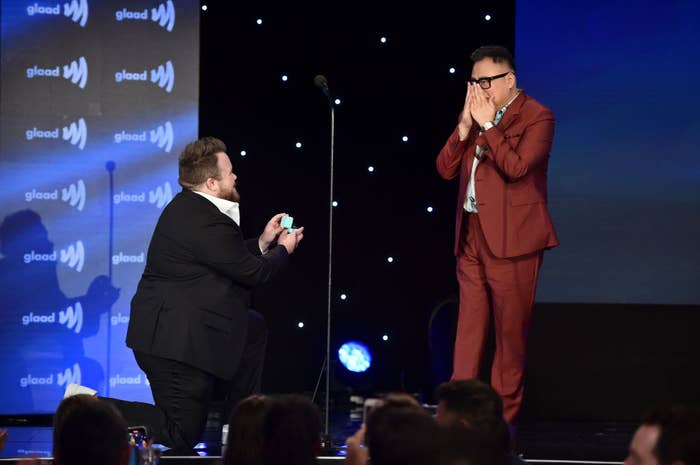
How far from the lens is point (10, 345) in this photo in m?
6.23

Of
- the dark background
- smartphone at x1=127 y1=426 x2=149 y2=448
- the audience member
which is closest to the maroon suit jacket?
smartphone at x1=127 y1=426 x2=149 y2=448

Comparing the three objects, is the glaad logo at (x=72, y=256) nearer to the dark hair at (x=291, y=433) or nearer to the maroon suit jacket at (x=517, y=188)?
the maroon suit jacket at (x=517, y=188)

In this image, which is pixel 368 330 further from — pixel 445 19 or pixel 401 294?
pixel 445 19

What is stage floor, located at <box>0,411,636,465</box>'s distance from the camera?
4504mm

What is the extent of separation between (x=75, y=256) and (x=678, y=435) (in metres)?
4.76

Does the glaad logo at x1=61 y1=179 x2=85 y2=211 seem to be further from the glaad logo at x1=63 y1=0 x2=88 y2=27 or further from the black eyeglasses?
the black eyeglasses

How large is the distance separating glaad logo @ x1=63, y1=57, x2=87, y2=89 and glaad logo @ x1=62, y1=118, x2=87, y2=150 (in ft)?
0.76

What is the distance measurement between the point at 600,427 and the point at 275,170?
244cm

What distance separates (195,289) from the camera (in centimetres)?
443

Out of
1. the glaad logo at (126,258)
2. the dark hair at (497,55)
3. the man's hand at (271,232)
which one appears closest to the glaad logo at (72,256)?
the glaad logo at (126,258)

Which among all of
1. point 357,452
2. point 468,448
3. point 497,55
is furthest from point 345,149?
point 468,448

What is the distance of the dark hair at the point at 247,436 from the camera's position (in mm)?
2465

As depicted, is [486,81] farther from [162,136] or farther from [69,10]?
[69,10]

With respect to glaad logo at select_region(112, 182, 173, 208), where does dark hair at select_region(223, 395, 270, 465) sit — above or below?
below
